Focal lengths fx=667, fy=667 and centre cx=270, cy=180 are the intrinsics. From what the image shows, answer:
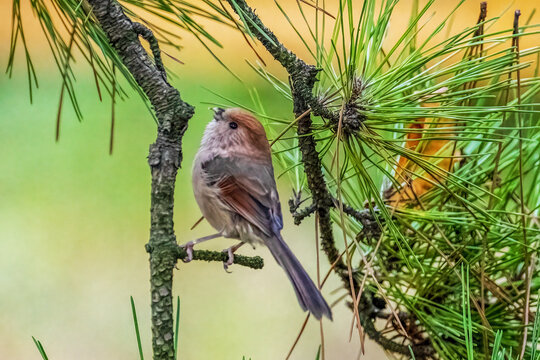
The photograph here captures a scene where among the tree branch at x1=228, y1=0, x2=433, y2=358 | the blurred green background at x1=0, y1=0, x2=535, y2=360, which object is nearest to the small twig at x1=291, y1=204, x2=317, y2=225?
the tree branch at x1=228, y1=0, x2=433, y2=358

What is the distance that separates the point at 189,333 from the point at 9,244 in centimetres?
43

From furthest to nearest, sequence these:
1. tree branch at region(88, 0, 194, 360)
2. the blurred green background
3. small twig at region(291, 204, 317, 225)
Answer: the blurred green background, small twig at region(291, 204, 317, 225), tree branch at region(88, 0, 194, 360)

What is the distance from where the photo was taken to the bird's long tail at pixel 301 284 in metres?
0.48

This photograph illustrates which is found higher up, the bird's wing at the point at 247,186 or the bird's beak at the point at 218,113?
the bird's beak at the point at 218,113

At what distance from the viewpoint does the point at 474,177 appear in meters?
0.65

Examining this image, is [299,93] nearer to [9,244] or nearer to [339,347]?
[339,347]

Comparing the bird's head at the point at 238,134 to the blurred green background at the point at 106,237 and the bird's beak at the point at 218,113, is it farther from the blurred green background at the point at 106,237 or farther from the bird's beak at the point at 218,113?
the blurred green background at the point at 106,237

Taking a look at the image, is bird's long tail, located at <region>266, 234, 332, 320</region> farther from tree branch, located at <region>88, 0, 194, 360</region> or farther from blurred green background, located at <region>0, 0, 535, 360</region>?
blurred green background, located at <region>0, 0, 535, 360</region>

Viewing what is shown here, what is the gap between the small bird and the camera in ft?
1.84

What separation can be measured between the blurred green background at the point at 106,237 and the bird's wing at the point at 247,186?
689mm

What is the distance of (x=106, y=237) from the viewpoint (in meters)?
1.45

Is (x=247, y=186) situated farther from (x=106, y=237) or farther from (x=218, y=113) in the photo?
(x=106, y=237)

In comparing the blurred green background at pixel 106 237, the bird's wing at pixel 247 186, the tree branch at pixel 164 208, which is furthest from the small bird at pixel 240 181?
the blurred green background at pixel 106 237

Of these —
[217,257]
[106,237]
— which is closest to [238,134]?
[217,257]
